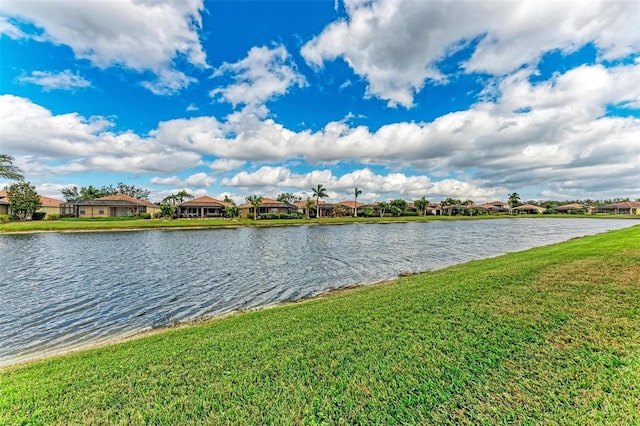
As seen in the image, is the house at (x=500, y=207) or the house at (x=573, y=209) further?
the house at (x=500, y=207)

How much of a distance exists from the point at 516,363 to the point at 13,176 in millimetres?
32498

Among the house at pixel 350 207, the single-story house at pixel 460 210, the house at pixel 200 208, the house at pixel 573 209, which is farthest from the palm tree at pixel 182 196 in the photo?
the house at pixel 573 209

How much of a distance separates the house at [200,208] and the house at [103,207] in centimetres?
915

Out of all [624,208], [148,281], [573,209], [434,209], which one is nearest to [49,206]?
[148,281]

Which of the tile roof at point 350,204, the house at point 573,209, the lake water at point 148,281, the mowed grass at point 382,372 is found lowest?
the lake water at point 148,281

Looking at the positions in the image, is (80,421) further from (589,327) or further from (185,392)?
(589,327)

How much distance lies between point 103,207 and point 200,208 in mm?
19492

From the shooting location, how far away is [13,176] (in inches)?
901

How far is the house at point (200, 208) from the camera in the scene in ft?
236

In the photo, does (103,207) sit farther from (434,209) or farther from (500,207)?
(500,207)

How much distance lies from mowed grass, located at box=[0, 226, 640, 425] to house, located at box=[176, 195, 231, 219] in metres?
69.1

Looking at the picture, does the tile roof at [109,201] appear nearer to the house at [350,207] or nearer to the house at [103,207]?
the house at [103,207]

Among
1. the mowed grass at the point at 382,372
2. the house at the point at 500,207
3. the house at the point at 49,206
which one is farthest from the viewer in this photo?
the house at the point at 500,207


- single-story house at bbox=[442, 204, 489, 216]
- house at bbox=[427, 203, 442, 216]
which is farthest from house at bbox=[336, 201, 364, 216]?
single-story house at bbox=[442, 204, 489, 216]
